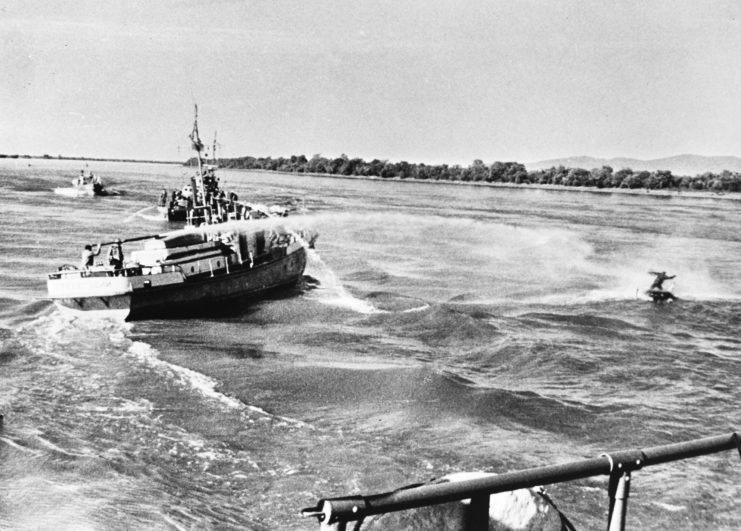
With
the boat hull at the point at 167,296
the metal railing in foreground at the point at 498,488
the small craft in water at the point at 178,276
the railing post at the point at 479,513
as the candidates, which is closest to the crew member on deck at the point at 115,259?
the small craft in water at the point at 178,276

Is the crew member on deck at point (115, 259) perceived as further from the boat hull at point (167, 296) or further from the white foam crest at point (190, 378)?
the white foam crest at point (190, 378)

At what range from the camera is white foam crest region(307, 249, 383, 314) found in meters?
35.6

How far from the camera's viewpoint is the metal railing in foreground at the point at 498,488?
274 cm

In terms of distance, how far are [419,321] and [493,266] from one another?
67.4 ft

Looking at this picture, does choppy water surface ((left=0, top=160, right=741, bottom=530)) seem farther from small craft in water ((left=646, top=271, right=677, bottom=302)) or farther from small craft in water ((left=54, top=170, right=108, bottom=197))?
small craft in water ((left=54, top=170, right=108, bottom=197))

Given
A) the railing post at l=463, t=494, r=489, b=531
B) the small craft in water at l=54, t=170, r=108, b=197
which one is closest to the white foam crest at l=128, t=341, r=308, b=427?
the railing post at l=463, t=494, r=489, b=531

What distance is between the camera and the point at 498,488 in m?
2.99

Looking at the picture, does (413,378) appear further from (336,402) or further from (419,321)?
(419,321)

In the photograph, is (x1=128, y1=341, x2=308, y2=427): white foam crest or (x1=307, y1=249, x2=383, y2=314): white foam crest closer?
(x1=128, y1=341, x2=308, y2=427): white foam crest

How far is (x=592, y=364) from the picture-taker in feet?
85.5

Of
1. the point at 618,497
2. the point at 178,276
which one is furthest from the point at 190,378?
the point at 618,497

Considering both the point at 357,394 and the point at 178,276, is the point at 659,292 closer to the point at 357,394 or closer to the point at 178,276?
the point at 357,394

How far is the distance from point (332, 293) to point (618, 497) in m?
36.5

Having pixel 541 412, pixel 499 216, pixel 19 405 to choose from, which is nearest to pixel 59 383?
pixel 19 405
